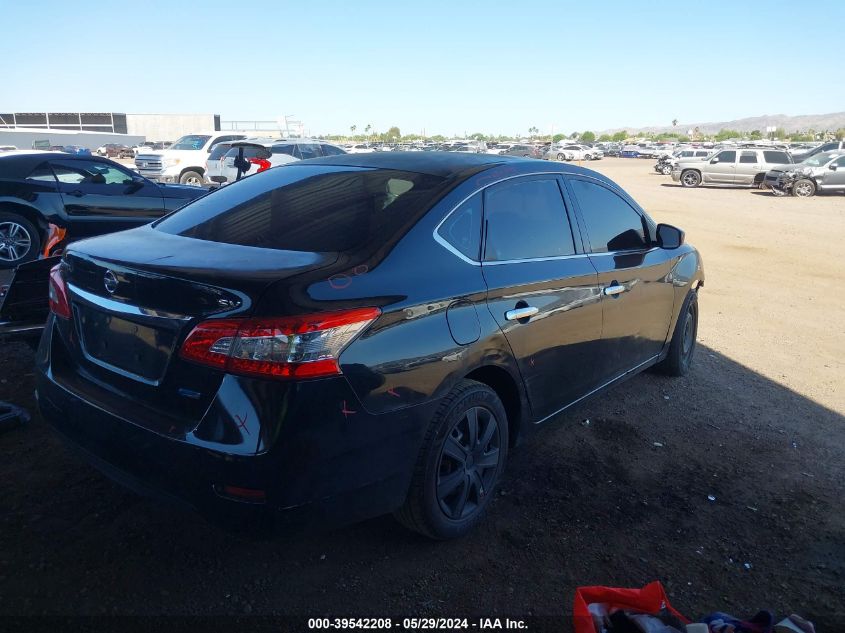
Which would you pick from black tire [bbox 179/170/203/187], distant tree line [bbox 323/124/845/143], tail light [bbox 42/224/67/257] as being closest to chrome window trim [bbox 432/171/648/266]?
tail light [bbox 42/224/67/257]

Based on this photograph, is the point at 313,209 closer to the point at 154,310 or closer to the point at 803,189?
the point at 154,310

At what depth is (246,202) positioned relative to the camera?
3.36 m

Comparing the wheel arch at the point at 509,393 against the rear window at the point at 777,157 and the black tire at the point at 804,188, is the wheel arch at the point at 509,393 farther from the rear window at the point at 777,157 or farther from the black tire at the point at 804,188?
the rear window at the point at 777,157

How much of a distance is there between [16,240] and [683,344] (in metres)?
8.21

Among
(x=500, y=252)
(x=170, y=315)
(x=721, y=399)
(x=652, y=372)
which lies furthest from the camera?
(x=652, y=372)

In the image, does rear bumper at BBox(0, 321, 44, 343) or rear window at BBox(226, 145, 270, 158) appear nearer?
rear bumper at BBox(0, 321, 44, 343)

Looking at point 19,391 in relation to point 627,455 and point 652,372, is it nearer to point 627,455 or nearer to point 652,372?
point 627,455

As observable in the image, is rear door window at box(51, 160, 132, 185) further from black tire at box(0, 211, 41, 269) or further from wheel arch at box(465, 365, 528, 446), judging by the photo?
wheel arch at box(465, 365, 528, 446)

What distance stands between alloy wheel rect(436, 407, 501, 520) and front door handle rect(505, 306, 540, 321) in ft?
1.45

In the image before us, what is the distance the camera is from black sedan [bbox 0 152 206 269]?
28.4 ft

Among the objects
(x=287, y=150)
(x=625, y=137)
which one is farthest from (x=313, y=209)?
(x=625, y=137)

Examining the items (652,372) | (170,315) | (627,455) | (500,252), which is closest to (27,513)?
(170,315)

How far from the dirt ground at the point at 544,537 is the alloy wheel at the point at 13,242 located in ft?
14.2

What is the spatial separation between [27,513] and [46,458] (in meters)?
0.57
